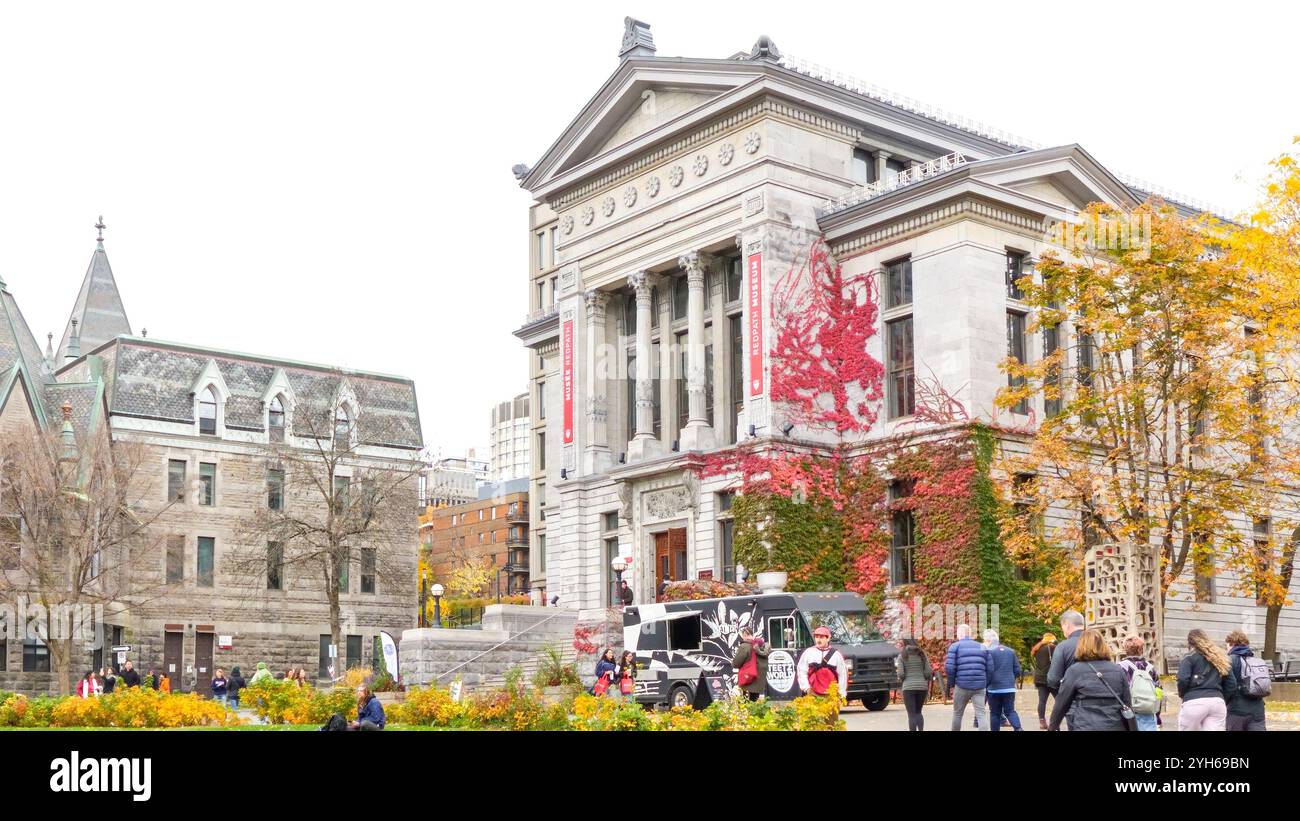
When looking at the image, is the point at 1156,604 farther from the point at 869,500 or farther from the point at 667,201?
the point at 667,201

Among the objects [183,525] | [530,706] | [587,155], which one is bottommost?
[530,706]

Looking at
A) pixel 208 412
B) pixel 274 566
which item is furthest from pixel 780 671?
Answer: pixel 208 412

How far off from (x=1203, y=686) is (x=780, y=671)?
1839 cm

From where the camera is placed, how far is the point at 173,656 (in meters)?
67.0

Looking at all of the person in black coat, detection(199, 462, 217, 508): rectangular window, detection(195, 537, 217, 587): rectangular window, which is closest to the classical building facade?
detection(195, 537, 217, 587): rectangular window

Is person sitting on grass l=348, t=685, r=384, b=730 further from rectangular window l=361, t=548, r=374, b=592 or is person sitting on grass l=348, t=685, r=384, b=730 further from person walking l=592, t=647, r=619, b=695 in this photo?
rectangular window l=361, t=548, r=374, b=592

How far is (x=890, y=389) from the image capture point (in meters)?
50.7

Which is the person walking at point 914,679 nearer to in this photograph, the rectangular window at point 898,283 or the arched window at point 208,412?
the rectangular window at point 898,283

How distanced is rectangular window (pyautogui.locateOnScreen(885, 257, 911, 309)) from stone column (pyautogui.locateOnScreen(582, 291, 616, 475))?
39.7 ft

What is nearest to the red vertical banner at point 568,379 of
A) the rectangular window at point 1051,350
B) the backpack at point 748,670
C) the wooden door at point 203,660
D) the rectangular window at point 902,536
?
the rectangular window at point 902,536

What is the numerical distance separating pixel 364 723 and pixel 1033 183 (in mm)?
34498

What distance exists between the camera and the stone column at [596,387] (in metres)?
57.2
